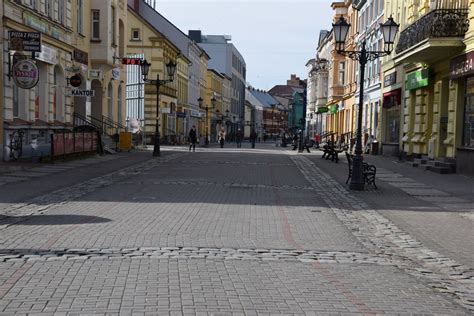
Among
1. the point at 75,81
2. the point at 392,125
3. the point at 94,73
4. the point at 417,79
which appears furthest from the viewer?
the point at 392,125

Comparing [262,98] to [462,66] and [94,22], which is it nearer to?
[94,22]

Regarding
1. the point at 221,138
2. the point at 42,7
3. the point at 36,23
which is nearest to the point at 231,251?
the point at 36,23

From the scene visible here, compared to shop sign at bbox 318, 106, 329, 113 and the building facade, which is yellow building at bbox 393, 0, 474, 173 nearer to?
shop sign at bbox 318, 106, 329, 113

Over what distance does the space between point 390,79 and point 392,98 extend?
116 cm

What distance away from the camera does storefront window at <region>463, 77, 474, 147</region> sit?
2094 cm

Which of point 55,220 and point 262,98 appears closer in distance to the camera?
point 55,220

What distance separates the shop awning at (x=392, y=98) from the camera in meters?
31.3

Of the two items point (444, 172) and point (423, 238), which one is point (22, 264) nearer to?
point (423, 238)

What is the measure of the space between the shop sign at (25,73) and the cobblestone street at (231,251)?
212 inches

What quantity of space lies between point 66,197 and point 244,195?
13.7 ft

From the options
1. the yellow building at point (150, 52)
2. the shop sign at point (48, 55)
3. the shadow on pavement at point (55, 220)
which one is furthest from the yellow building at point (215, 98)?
the shadow on pavement at point (55, 220)

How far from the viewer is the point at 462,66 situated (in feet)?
68.1

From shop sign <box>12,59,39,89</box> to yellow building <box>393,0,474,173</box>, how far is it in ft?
44.7

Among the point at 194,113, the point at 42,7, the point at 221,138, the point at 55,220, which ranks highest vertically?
the point at 42,7
